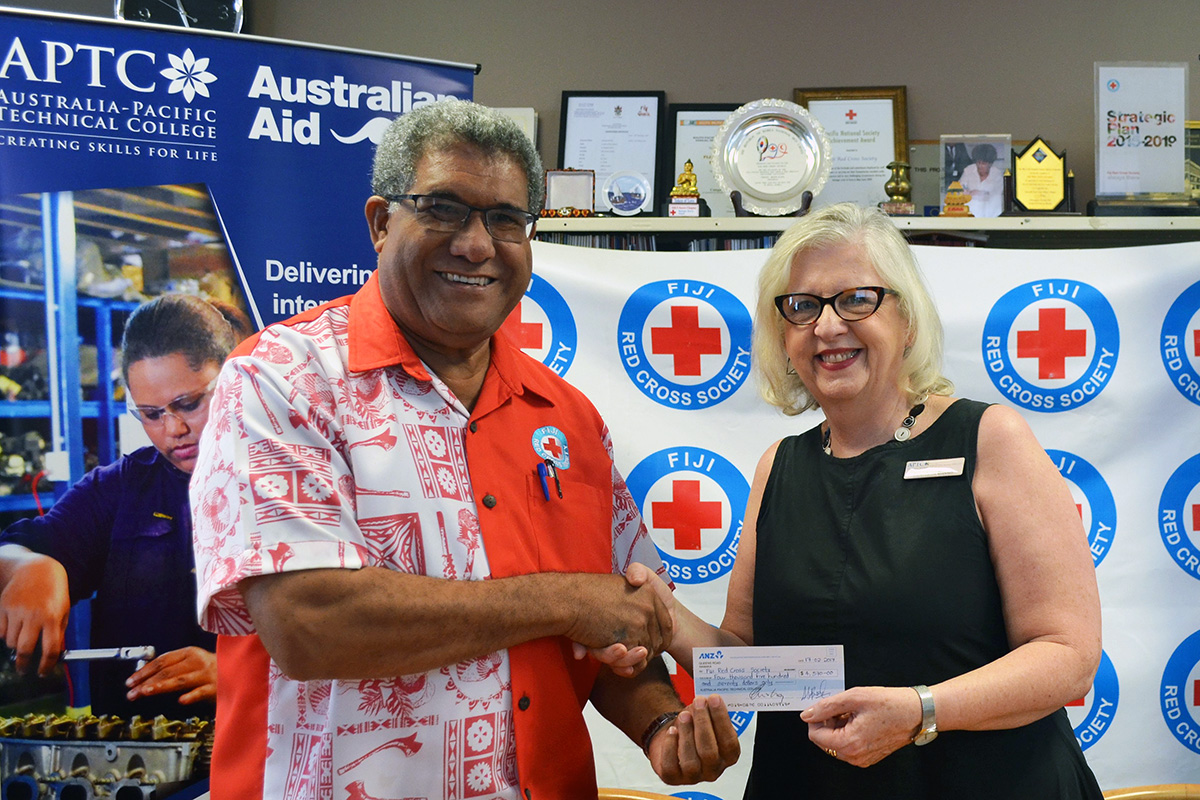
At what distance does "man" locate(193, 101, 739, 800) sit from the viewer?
123 centimetres

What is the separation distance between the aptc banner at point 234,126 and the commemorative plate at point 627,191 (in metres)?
0.90

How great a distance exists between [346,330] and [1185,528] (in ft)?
7.87

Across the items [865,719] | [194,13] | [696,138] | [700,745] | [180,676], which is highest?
[194,13]

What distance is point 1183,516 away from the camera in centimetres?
262

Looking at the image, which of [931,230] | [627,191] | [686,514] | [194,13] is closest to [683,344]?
[686,514]

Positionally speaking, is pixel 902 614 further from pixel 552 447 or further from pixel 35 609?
pixel 35 609

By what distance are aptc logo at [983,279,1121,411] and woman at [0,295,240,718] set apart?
212cm

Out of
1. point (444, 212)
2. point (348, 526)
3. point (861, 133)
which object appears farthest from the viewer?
point (861, 133)

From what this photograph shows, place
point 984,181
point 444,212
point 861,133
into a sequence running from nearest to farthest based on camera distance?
point 444,212 → point 984,181 → point 861,133

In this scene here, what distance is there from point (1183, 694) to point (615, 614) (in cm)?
202

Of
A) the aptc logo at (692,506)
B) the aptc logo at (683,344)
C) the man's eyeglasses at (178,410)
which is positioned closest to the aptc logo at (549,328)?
the aptc logo at (683,344)

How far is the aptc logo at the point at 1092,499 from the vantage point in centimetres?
263

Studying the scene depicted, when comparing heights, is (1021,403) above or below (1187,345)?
below

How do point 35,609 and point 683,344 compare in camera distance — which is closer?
point 35,609
